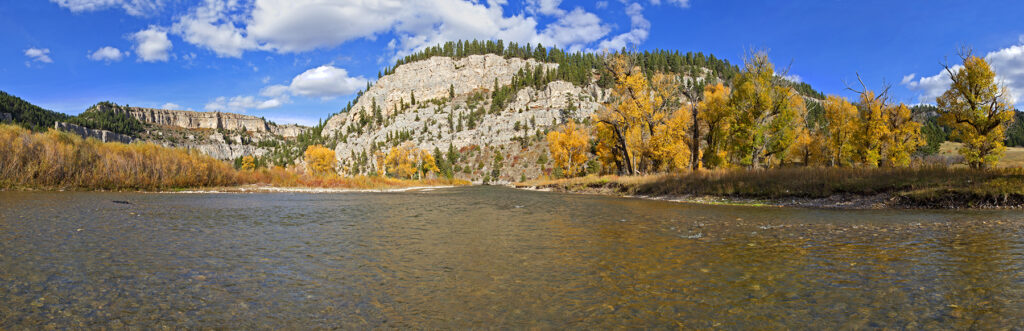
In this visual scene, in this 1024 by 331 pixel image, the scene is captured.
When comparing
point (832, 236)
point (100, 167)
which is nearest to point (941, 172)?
point (832, 236)

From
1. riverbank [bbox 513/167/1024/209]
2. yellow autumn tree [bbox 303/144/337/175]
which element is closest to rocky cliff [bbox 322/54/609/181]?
yellow autumn tree [bbox 303/144/337/175]

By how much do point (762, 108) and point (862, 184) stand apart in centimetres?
1738

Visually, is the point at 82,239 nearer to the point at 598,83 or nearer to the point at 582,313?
the point at 582,313

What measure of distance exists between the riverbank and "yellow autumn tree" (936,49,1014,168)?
22.2 m

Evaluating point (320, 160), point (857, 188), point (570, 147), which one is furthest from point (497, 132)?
point (857, 188)

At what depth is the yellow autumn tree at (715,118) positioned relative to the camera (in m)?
40.7

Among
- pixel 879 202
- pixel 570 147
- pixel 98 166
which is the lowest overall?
pixel 879 202

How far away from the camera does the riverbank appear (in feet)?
59.5

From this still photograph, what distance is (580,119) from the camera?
6422 inches

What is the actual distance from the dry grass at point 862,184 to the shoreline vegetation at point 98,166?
3860 centimetres

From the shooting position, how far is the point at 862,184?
21953 millimetres

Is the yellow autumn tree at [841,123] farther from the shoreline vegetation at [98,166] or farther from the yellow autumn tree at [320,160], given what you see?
the yellow autumn tree at [320,160]

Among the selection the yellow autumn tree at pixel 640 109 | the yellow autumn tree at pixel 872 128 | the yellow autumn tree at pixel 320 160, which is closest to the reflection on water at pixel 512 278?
the yellow autumn tree at pixel 640 109

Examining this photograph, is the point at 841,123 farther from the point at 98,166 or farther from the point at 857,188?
the point at 98,166
